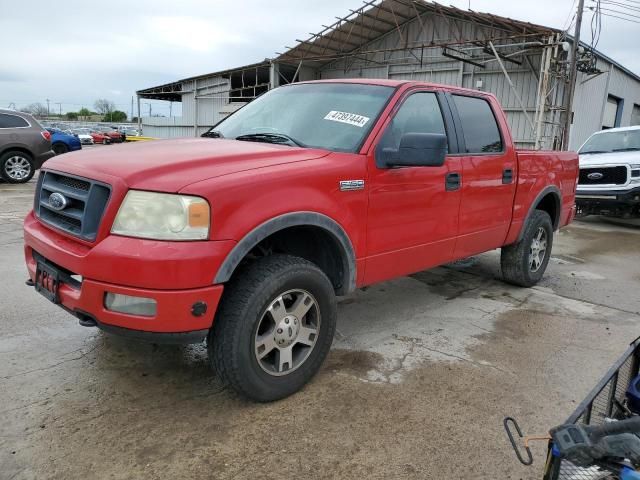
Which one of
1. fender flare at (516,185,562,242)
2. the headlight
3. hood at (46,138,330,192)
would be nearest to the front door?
hood at (46,138,330,192)

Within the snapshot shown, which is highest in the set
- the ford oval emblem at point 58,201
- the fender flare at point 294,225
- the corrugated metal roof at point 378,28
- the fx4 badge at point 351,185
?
the corrugated metal roof at point 378,28

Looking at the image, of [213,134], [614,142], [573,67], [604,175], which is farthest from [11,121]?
[573,67]

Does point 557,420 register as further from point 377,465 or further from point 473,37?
point 473,37

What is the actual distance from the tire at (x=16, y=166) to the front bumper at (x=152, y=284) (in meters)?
11.8

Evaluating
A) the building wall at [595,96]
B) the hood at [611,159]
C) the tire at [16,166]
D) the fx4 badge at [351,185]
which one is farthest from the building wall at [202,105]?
the fx4 badge at [351,185]

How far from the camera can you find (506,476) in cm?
242

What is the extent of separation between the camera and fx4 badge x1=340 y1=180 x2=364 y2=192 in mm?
3096

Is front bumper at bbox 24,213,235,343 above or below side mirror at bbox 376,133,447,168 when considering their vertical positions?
below

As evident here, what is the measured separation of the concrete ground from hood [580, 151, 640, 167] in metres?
5.90

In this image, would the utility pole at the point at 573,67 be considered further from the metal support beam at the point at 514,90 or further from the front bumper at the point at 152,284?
the front bumper at the point at 152,284

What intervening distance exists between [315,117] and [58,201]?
1.72 metres

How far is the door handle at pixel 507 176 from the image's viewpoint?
4543 mm

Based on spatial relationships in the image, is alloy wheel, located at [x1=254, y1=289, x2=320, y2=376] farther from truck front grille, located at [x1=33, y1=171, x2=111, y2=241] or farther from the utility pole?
the utility pole

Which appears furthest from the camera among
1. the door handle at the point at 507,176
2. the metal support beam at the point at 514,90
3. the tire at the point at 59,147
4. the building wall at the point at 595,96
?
the tire at the point at 59,147
